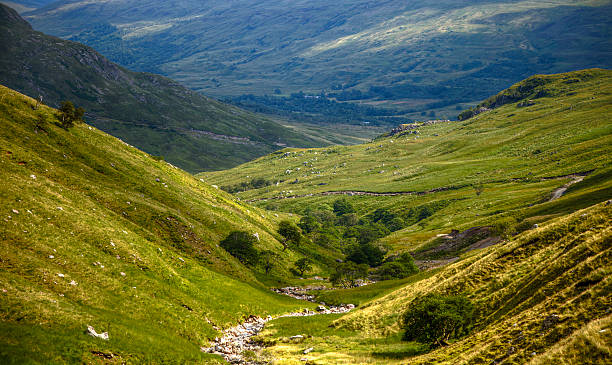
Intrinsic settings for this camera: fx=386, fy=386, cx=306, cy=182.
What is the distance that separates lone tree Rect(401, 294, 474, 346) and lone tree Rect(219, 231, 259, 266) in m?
46.6

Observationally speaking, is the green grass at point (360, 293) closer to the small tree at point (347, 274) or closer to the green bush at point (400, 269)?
the small tree at point (347, 274)

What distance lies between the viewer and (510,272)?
4244 centimetres


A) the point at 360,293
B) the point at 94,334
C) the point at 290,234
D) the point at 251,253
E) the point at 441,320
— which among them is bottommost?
the point at 360,293

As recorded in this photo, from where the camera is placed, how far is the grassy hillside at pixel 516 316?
22734 mm

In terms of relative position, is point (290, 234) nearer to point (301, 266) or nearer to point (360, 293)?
point (301, 266)

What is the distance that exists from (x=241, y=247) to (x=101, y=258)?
4010 centimetres

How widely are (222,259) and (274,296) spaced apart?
11.8 m

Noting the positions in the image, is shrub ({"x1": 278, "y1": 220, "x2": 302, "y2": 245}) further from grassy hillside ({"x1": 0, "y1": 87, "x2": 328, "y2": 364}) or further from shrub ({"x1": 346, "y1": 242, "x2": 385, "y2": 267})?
grassy hillside ({"x1": 0, "y1": 87, "x2": 328, "y2": 364})

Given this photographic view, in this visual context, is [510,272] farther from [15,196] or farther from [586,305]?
[15,196]

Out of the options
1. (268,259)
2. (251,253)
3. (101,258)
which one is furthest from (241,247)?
(101,258)

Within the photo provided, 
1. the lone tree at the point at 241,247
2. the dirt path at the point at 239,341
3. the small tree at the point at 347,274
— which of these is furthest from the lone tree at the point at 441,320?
the small tree at the point at 347,274

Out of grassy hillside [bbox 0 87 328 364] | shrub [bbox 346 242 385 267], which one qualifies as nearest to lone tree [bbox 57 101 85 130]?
grassy hillside [bbox 0 87 328 364]

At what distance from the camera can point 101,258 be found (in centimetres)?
4144

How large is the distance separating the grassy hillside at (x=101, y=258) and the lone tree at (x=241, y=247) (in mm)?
2703
